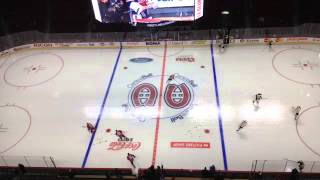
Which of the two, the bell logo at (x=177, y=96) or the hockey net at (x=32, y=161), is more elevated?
the bell logo at (x=177, y=96)

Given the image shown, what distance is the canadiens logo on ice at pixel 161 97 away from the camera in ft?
22.3

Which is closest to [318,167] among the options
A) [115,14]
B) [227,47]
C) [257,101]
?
[257,101]

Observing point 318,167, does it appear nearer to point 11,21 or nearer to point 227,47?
point 227,47

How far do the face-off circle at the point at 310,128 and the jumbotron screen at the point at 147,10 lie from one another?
11.7 ft

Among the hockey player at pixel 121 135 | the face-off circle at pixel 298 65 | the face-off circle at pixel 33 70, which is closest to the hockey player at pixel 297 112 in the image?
the face-off circle at pixel 298 65

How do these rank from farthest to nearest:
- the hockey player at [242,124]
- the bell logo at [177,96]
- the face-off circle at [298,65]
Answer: the face-off circle at [298,65] < the bell logo at [177,96] < the hockey player at [242,124]

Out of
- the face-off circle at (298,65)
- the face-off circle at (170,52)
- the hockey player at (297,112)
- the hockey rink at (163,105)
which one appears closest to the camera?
the hockey rink at (163,105)

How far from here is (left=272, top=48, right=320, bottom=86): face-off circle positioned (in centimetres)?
726

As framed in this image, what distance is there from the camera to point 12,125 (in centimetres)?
679

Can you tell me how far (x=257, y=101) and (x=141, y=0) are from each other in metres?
3.76

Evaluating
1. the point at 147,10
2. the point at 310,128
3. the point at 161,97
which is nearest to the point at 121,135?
the point at 161,97

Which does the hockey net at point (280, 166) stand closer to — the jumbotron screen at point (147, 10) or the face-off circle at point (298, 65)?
the face-off circle at point (298, 65)

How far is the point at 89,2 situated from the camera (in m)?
Result: 8.97

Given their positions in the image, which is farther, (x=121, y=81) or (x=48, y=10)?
(x=48, y=10)
